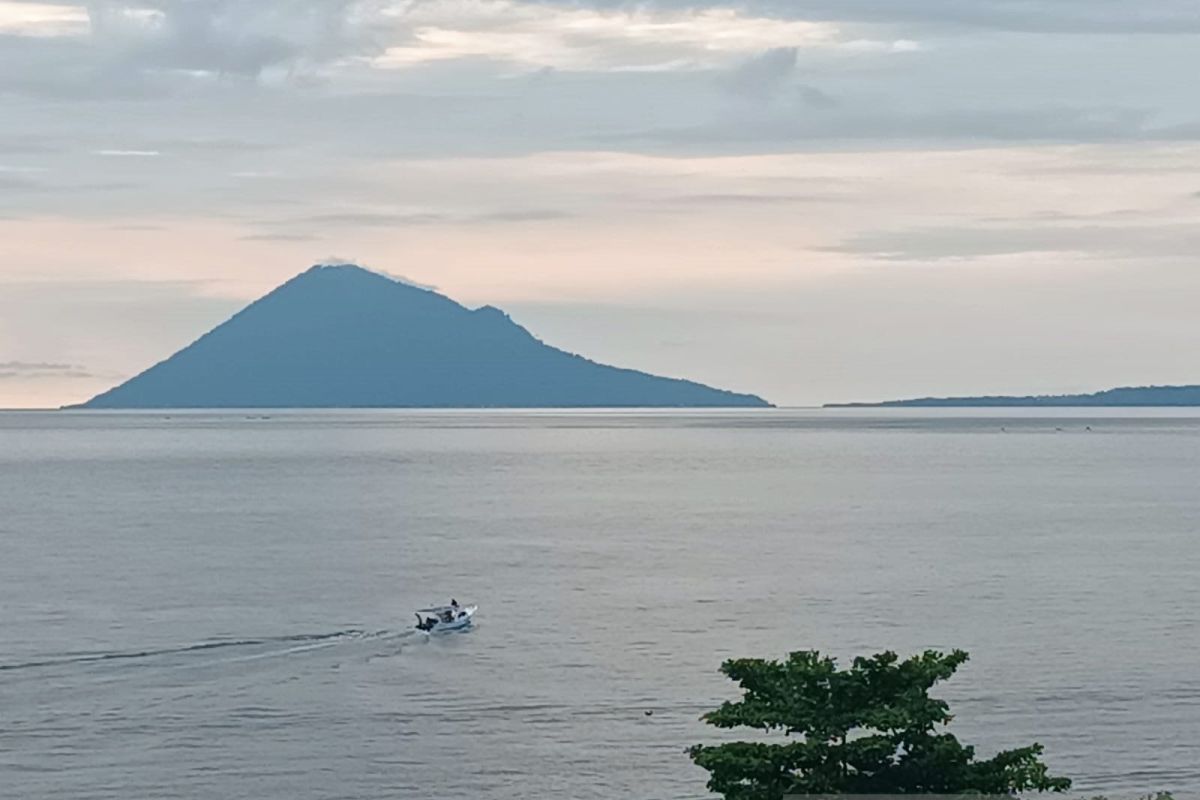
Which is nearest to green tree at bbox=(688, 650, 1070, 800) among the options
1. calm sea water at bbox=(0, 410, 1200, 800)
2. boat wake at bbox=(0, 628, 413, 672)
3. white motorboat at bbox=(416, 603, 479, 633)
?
calm sea water at bbox=(0, 410, 1200, 800)

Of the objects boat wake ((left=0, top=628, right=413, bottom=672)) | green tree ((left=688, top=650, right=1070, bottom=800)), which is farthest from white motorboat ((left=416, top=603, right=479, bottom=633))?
green tree ((left=688, top=650, right=1070, bottom=800))

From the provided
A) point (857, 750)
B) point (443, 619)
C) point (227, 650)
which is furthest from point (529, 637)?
point (857, 750)

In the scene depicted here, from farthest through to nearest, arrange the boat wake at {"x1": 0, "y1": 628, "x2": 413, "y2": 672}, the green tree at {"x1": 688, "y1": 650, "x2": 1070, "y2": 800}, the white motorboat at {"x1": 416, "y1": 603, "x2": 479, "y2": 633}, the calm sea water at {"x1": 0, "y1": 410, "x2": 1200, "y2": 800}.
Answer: the white motorboat at {"x1": 416, "y1": 603, "x2": 479, "y2": 633} → the boat wake at {"x1": 0, "y1": 628, "x2": 413, "y2": 672} → the calm sea water at {"x1": 0, "y1": 410, "x2": 1200, "y2": 800} → the green tree at {"x1": 688, "y1": 650, "x2": 1070, "y2": 800}

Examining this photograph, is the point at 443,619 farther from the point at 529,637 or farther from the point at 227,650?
the point at 227,650

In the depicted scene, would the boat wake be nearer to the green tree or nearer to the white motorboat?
the white motorboat

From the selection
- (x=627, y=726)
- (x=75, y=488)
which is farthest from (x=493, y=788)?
(x=75, y=488)

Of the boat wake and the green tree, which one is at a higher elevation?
the green tree

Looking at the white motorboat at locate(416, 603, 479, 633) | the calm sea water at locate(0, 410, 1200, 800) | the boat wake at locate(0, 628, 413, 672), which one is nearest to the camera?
the calm sea water at locate(0, 410, 1200, 800)

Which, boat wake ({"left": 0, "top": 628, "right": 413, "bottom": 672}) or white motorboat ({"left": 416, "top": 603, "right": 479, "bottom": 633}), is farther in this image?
white motorboat ({"left": 416, "top": 603, "right": 479, "bottom": 633})
